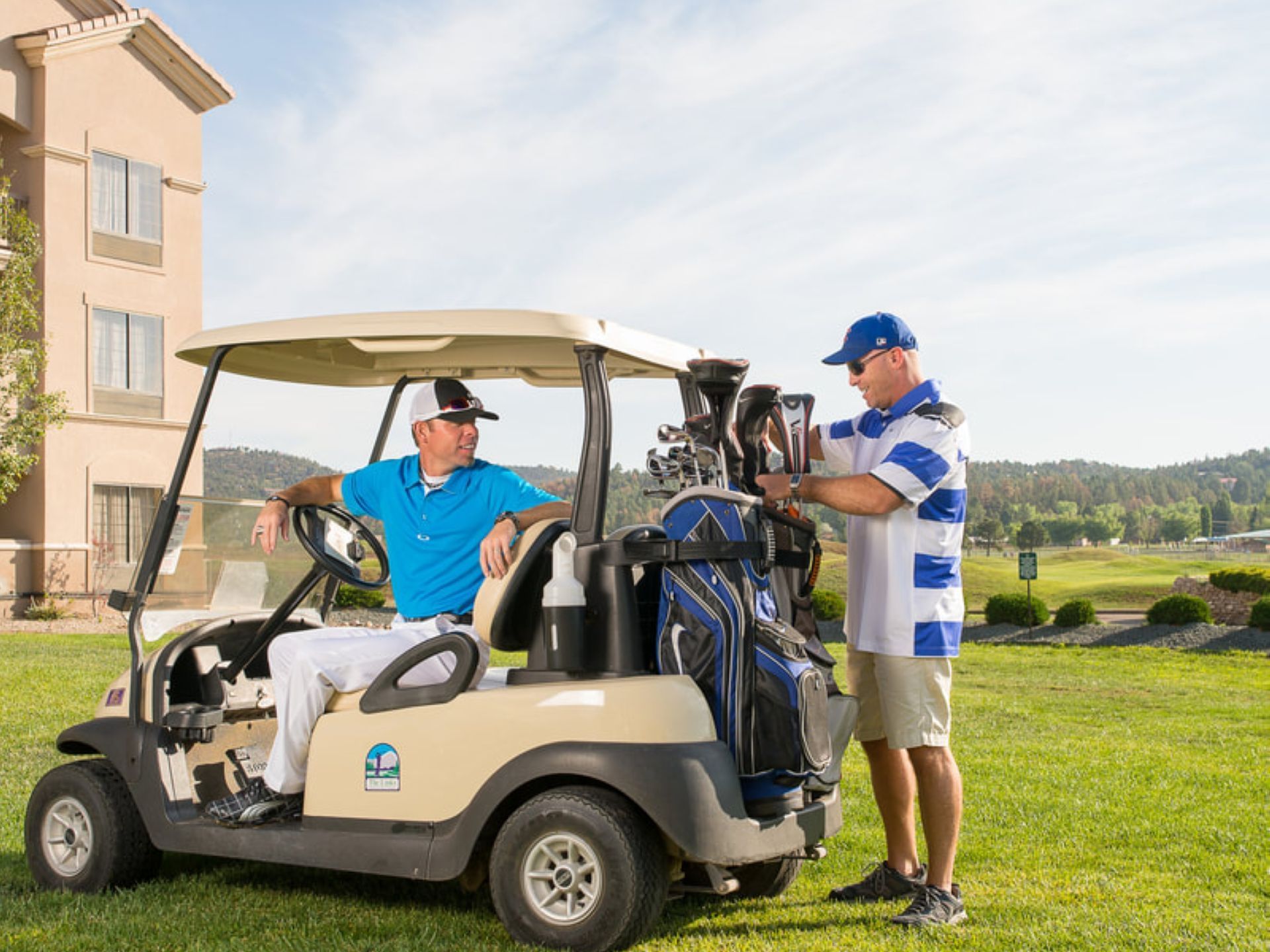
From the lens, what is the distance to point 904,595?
178 inches

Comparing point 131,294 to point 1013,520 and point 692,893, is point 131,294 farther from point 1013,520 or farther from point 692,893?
point 1013,520

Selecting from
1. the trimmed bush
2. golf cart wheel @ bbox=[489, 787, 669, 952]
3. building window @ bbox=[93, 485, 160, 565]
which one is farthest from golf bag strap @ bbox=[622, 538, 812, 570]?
the trimmed bush

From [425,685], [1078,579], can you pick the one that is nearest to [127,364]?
[425,685]

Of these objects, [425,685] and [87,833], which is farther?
[87,833]

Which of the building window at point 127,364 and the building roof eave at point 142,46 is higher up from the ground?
the building roof eave at point 142,46

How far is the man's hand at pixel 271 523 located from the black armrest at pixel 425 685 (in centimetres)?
87

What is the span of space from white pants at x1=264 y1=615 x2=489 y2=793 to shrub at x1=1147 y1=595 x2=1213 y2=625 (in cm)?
2224

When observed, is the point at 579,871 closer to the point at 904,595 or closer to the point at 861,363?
the point at 904,595

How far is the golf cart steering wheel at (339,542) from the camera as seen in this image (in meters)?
5.10

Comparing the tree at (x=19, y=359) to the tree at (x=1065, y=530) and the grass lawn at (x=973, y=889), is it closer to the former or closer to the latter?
the grass lawn at (x=973, y=889)

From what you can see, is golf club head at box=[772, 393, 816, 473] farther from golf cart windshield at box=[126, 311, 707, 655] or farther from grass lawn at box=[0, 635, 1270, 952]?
grass lawn at box=[0, 635, 1270, 952]

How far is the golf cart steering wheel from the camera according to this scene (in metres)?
5.10

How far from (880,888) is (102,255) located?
858 inches

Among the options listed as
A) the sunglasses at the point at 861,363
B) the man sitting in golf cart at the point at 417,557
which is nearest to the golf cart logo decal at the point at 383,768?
the man sitting in golf cart at the point at 417,557
